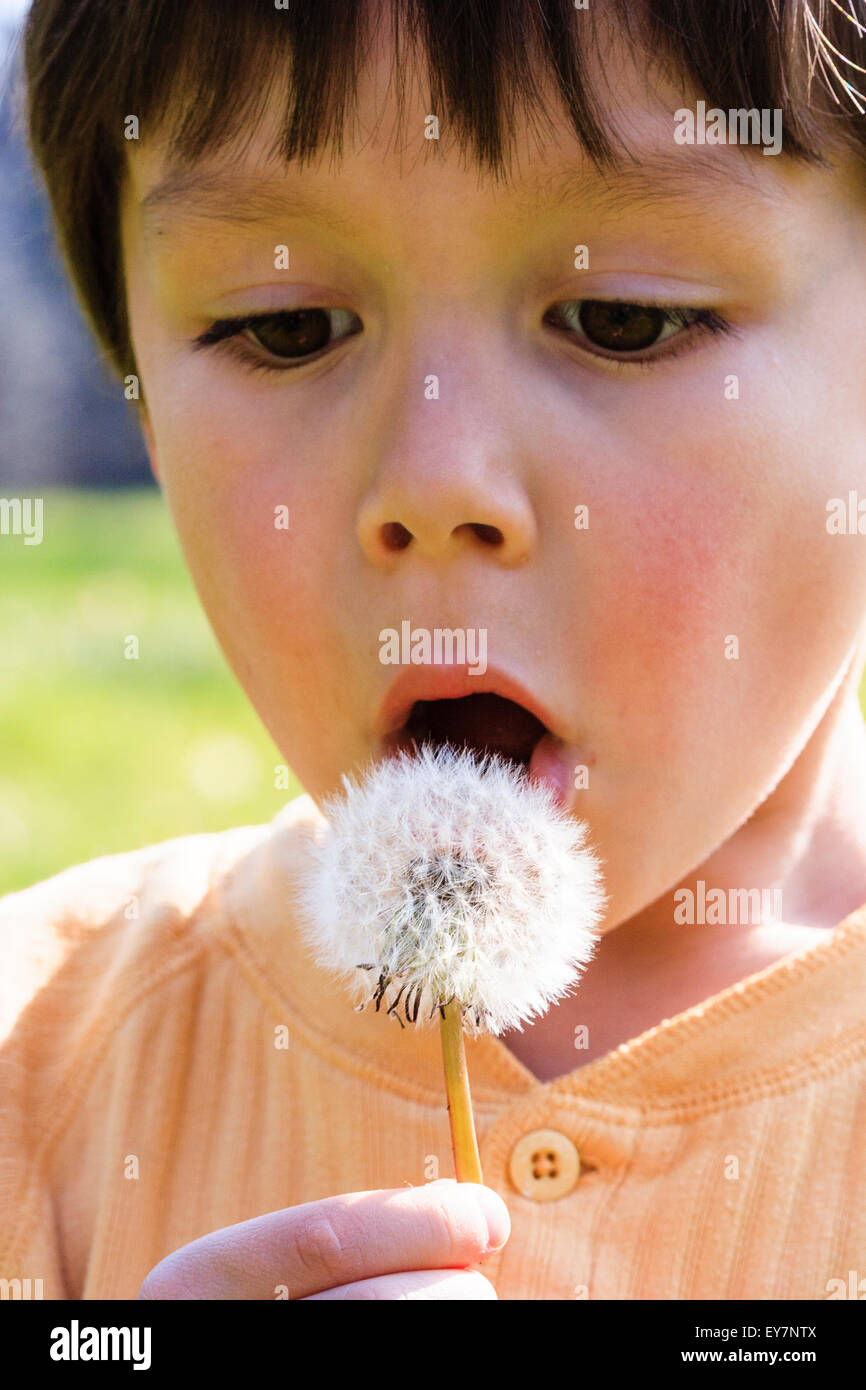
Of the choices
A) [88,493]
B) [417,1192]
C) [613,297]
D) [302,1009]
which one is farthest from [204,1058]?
[88,493]

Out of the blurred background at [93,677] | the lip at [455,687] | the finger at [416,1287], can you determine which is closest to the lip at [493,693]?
the lip at [455,687]

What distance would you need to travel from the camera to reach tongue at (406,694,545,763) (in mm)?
1020

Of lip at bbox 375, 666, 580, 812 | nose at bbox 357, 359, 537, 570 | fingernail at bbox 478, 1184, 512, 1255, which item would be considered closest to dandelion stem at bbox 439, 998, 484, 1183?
fingernail at bbox 478, 1184, 512, 1255

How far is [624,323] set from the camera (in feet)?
3.17

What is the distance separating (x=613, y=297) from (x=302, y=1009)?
A: 61cm

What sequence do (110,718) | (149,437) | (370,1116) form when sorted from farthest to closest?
(110,718)
(149,437)
(370,1116)

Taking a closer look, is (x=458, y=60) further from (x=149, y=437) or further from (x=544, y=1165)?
(x=544, y=1165)

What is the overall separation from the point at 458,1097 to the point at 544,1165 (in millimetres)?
306

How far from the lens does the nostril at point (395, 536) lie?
0.94m

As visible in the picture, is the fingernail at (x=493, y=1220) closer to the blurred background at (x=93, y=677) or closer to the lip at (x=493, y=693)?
the lip at (x=493, y=693)

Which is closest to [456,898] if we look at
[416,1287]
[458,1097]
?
[458,1097]

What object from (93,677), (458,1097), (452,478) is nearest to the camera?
(458,1097)

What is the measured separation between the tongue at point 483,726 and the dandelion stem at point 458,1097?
0.77 feet

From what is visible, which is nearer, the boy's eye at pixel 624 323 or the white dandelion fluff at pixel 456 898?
the white dandelion fluff at pixel 456 898
